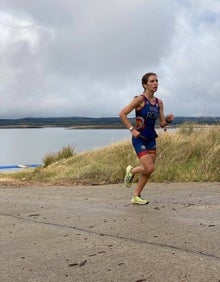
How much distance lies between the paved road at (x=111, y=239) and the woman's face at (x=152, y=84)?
172 cm

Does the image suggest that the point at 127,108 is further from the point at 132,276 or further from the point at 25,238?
the point at 132,276

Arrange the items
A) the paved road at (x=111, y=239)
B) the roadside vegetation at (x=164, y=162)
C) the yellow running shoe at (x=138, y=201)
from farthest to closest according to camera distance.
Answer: the roadside vegetation at (x=164, y=162) < the yellow running shoe at (x=138, y=201) < the paved road at (x=111, y=239)

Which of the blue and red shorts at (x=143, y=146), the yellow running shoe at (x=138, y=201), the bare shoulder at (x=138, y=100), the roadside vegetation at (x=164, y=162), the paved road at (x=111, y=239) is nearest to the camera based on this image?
the paved road at (x=111, y=239)

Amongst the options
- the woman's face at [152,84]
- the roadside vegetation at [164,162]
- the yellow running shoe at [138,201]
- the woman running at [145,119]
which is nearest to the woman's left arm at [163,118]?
the woman running at [145,119]

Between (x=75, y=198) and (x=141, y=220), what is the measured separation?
277 cm

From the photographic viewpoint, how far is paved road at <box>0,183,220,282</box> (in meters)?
4.66

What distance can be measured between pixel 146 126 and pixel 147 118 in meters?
0.13

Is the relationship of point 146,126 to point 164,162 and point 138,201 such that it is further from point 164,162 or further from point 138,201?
point 164,162

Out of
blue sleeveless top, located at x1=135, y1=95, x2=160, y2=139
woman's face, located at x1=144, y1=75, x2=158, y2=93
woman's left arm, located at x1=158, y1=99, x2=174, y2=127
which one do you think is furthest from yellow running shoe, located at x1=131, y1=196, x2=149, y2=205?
woman's face, located at x1=144, y1=75, x2=158, y2=93

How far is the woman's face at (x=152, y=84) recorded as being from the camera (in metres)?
7.88

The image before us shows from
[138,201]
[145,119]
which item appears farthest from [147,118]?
[138,201]

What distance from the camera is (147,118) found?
792 cm

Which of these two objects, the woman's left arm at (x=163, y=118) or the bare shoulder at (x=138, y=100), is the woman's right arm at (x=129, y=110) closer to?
the bare shoulder at (x=138, y=100)

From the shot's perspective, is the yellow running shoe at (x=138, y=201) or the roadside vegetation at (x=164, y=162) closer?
the yellow running shoe at (x=138, y=201)
